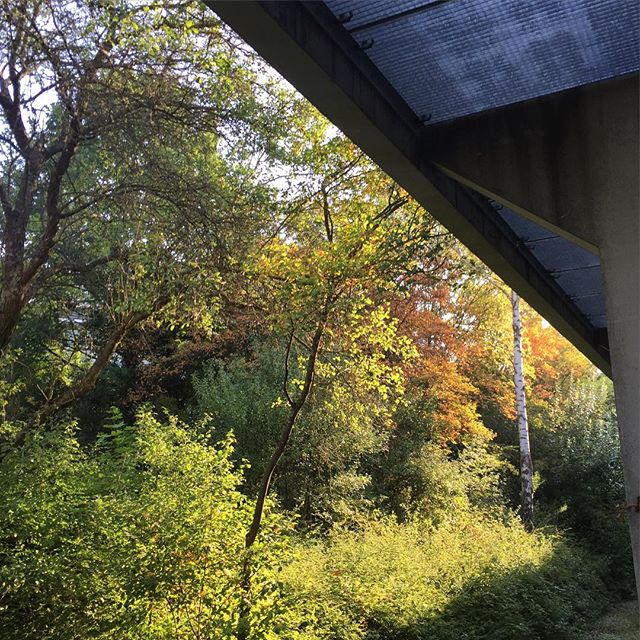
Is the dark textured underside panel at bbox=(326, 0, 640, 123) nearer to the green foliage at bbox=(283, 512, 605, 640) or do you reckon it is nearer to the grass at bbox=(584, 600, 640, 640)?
the green foliage at bbox=(283, 512, 605, 640)

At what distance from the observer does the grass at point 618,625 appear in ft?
31.7

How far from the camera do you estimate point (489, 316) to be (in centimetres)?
1523

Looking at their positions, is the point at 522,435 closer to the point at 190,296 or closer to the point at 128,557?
the point at 190,296

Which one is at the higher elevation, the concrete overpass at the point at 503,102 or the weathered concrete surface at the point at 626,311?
the concrete overpass at the point at 503,102

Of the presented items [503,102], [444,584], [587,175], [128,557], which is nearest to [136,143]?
[128,557]

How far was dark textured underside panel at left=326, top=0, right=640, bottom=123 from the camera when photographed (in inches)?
88.4

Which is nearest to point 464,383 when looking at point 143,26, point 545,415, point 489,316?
point 489,316

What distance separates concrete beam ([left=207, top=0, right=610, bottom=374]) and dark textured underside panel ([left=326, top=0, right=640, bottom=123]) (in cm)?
8

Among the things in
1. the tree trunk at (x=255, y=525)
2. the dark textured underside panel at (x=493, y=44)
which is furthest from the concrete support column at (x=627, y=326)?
the tree trunk at (x=255, y=525)

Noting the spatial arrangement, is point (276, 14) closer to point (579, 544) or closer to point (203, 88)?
point (203, 88)

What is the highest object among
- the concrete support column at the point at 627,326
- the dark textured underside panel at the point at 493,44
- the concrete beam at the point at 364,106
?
the dark textured underside panel at the point at 493,44

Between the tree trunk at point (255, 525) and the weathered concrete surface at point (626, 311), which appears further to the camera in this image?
the tree trunk at point (255, 525)

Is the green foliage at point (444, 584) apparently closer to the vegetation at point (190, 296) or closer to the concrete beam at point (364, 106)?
the vegetation at point (190, 296)

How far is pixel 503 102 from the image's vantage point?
2910 mm
